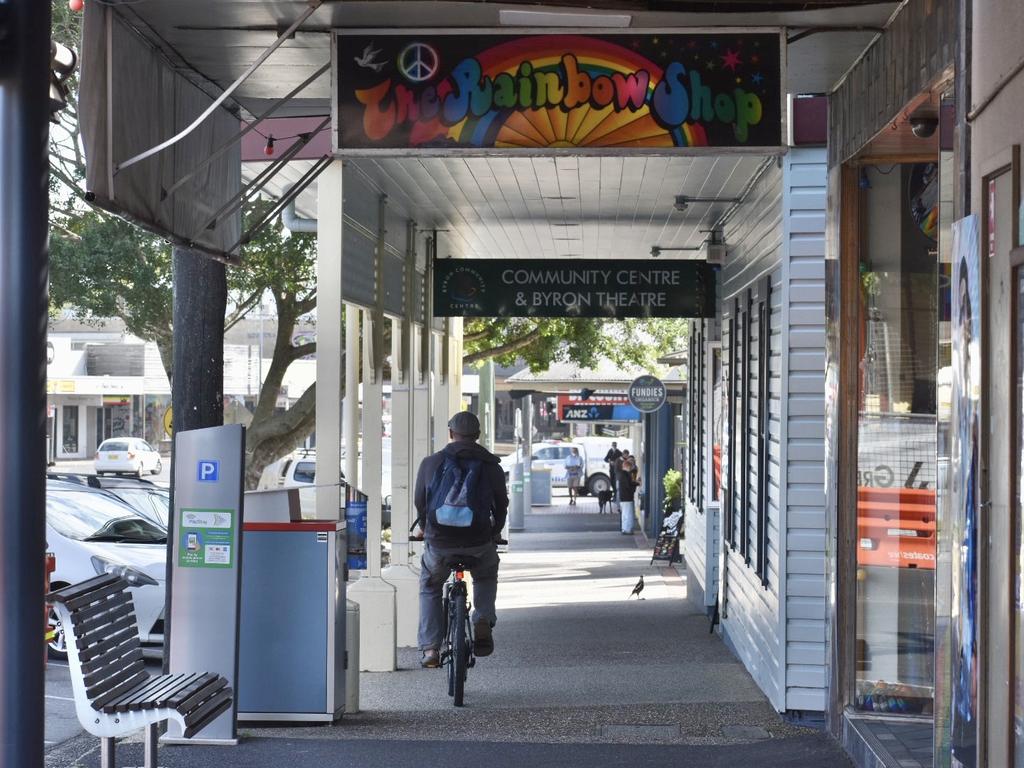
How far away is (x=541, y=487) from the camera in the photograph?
38.5 meters

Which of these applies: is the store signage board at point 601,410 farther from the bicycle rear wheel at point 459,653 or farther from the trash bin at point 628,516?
the bicycle rear wheel at point 459,653

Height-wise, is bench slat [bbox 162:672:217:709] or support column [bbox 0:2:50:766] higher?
support column [bbox 0:2:50:766]

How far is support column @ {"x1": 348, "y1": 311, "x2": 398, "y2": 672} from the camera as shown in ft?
34.0

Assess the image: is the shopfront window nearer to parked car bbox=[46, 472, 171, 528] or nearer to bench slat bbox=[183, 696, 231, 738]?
bench slat bbox=[183, 696, 231, 738]

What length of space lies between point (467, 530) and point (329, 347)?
150cm

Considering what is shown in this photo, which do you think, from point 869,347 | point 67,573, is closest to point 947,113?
point 869,347

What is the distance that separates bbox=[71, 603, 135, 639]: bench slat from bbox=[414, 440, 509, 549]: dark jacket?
2970 mm

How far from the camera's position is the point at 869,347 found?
739cm

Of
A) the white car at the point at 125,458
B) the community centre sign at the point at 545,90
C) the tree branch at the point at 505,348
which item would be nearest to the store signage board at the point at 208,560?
the community centre sign at the point at 545,90

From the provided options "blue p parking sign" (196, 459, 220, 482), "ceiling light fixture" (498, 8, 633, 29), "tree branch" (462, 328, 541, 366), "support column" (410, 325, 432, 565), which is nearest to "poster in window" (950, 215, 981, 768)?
"ceiling light fixture" (498, 8, 633, 29)

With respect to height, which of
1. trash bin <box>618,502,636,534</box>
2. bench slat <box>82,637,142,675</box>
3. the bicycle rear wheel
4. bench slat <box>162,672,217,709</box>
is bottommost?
trash bin <box>618,502,636,534</box>

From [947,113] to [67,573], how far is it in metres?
9.06

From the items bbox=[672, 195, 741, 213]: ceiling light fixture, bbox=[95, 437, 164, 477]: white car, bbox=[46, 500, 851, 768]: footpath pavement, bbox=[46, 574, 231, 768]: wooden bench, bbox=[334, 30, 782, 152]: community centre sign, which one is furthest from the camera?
bbox=[95, 437, 164, 477]: white car

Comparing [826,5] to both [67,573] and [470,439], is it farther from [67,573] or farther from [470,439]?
[67,573]
